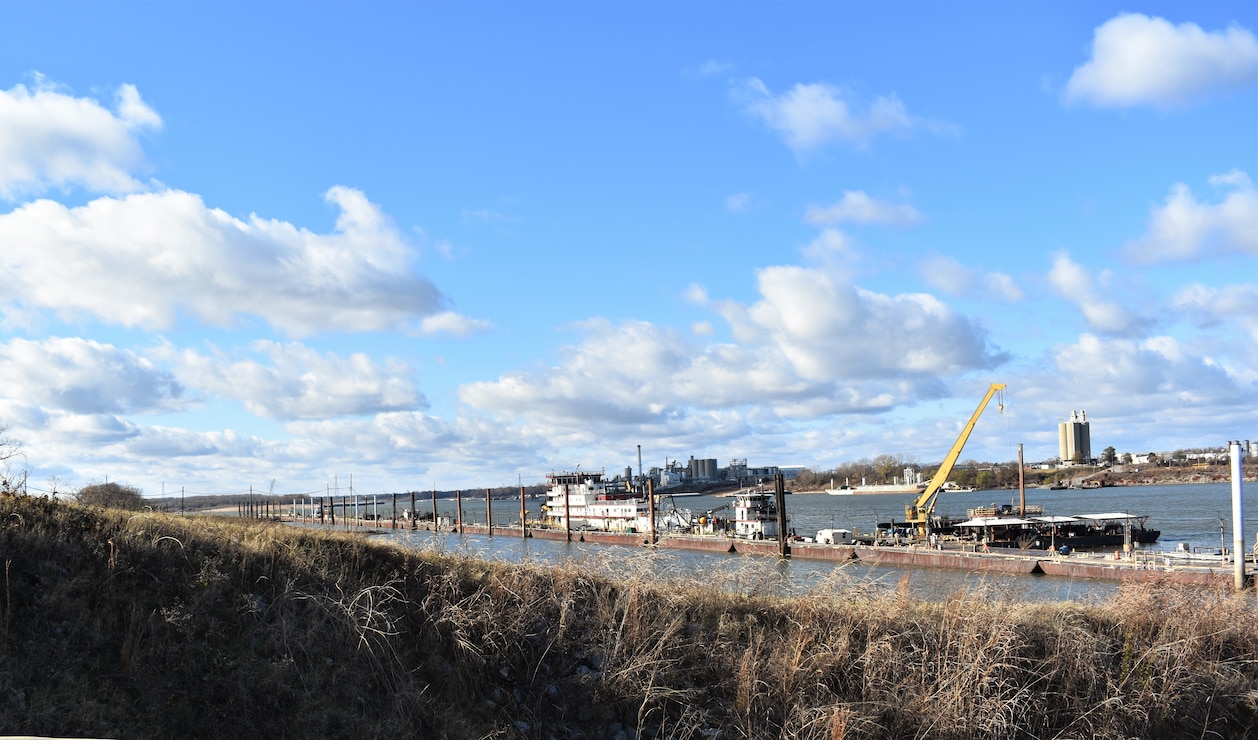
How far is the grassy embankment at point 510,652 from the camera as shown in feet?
28.4

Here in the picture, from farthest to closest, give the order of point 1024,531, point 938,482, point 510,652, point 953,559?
point 938,482
point 1024,531
point 953,559
point 510,652

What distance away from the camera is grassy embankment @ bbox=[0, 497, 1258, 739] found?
865 cm

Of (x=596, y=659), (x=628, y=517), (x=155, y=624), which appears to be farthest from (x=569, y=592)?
(x=628, y=517)

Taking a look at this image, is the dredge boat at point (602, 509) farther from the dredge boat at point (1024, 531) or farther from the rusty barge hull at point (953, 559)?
the dredge boat at point (1024, 531)

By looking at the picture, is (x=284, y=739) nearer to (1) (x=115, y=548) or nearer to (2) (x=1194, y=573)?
(1) (x=115, y=548)

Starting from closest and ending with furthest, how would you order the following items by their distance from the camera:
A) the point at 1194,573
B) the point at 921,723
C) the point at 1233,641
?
the point at 921,723 → the point at 1233,641 → the point at 1194,573

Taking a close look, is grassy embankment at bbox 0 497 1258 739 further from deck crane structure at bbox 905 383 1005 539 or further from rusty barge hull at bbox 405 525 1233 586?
deck crane structure at bbox 905 383 1005 539

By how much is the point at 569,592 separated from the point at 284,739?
4478 millimetres

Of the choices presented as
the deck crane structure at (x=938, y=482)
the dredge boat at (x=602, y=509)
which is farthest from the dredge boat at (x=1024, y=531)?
the dredge boat at (x=602, y=509)

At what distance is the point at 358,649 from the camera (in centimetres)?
969

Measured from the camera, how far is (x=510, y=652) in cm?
1073

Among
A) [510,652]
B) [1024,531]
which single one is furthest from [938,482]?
[510,652]

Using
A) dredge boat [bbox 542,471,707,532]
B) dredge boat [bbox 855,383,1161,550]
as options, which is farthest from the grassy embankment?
dredge boat [bbox 542,471,707,532]

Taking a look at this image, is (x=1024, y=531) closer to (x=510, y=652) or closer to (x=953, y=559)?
(x=953, y=559)
